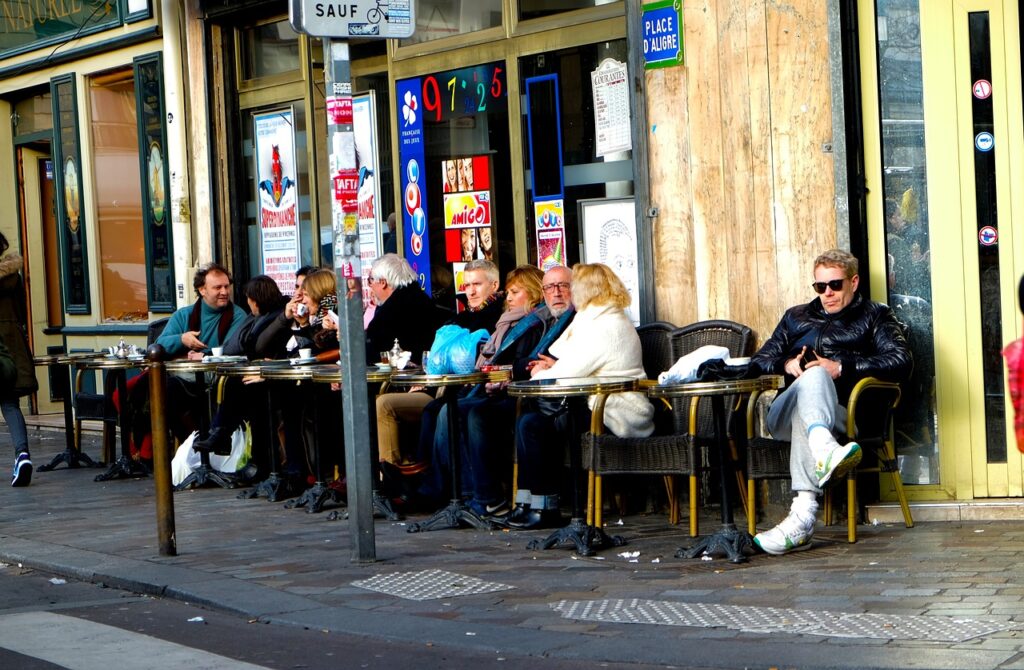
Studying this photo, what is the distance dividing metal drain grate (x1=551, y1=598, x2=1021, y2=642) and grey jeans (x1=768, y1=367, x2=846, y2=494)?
1.36 meters

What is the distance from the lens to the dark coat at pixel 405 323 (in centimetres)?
1022

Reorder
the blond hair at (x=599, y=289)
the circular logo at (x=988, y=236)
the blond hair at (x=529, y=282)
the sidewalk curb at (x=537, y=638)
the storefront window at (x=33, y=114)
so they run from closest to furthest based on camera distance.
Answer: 1. the sidewalk curb at (x=537, y=638)
2. the circular logo at (x=988, y=236)
3. the blond hair at (x=599, y=289)
4. the blond hair at (x=529, y=282)
5. the storefront window at (x=33, y=114)

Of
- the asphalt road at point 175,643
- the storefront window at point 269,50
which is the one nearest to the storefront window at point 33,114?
the storefront window at point 269,50

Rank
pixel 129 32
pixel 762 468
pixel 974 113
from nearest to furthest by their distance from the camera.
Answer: pixel 762 468 < pixel 974 113 < pixel 129 32

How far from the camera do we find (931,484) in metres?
8.50

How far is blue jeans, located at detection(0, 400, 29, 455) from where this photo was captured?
38.7 ft

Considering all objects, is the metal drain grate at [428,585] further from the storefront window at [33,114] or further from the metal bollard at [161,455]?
the storefront window at [33,114]

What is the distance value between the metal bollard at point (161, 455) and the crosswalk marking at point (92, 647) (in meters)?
1.30

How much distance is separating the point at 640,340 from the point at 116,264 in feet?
26.2

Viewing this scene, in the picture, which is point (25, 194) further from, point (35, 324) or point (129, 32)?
point (129, 32)

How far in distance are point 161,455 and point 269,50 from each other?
20.5 feet

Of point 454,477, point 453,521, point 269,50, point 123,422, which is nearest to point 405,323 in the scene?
point 454,477

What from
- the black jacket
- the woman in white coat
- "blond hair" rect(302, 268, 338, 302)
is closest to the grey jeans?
the black jacket

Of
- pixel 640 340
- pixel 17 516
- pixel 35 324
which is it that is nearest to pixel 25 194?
pixel 35 324
